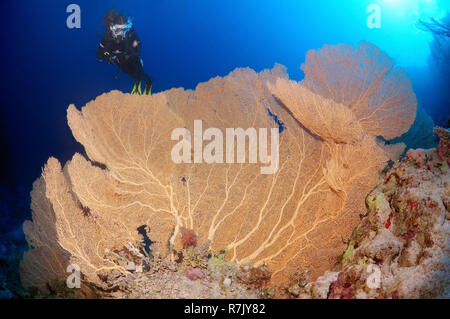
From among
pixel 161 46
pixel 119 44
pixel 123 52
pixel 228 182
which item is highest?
pixel 161 46

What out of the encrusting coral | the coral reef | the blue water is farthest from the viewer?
the blue water

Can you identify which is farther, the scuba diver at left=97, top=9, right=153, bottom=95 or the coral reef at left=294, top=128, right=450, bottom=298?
the scuba diver at left=97, top=9, right=153, bottom=95

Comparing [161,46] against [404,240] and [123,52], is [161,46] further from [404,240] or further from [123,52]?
[404,240]

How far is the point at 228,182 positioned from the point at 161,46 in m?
38.4

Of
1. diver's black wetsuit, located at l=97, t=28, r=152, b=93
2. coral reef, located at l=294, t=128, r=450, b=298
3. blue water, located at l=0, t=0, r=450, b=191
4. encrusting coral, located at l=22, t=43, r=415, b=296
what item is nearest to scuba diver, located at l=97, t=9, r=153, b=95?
diver's black wetsuit, located at l=97, t=28, r=152, b=93

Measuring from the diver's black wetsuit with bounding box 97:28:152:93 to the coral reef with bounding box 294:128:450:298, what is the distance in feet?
17.2

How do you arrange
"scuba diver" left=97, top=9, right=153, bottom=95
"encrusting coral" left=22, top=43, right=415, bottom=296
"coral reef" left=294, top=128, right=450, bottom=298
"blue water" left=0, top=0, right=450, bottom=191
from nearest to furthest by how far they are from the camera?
1. "coral reef" left=294, top=128, right=450, bottom=298
2. "encrusting coral" left=22, top=43, right=415, bottom=296
3. "scuba diver" left=97, top=9, right=153, bottom=95
4. "blue water" left=0, top=0, right=450, bottom=191

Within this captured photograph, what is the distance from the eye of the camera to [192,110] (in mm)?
3357

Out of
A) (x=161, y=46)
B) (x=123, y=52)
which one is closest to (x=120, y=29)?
(x=123, y=52)

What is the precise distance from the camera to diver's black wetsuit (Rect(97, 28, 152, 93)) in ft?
18.6

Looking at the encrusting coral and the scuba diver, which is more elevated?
the scuba diver

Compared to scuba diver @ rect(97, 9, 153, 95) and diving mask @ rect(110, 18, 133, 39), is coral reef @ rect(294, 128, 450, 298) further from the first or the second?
diving mask @ rect(110, 18, 133, 39)

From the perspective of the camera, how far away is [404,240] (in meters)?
2.03

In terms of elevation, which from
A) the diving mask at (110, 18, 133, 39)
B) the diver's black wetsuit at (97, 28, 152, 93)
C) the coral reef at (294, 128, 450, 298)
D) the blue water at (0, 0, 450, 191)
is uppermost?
the blue water at (0, 0, 450, 191)
